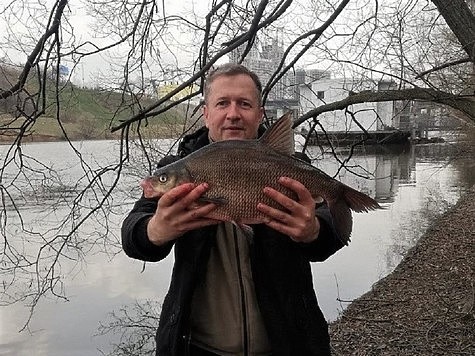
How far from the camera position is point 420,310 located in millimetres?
7734

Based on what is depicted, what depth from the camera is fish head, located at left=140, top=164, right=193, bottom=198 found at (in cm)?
210

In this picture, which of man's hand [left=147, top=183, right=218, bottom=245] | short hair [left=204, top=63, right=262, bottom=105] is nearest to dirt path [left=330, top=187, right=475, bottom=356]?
short hair [left=204, top=63, right=262, bottom=105]

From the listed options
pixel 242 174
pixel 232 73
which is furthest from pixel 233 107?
pixel 242 174

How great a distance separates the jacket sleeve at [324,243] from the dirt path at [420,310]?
4.50 meters

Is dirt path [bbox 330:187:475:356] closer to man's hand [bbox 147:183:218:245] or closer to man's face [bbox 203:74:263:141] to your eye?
man's face [bbox 203:74:263:141]

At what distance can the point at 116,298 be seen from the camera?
421 inches

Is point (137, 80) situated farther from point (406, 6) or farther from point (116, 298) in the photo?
point (116, 298)

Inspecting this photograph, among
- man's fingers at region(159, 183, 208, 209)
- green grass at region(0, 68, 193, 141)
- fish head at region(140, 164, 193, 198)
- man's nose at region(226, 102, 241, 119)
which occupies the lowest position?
man's fingers at region(159, 183, 208, 209)

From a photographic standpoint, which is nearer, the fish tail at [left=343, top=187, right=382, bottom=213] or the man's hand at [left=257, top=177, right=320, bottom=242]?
the man's hand at [left=257, top=177, right=320, bottom=242]

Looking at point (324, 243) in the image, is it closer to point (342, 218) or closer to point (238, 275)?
point (342, 218)

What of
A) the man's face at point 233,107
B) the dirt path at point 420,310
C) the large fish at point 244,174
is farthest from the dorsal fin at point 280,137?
the dirt path at point 420,310

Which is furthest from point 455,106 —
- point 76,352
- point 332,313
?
point 76,352

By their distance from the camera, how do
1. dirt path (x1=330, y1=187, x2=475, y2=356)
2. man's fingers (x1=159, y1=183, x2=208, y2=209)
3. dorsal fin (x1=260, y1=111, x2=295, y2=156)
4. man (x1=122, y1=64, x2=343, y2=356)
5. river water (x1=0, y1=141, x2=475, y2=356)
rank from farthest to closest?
river water (x1=0, y1=141, x2=475, y2=356), dirt path (x1=330, y1=187, x2=475, y2=356), dorsal fin (x1=260, y1=111, x2=295, y2=156), man (x1=122, y1=64, x2=343, y2=356), man's fingers (x1=159, y1=183, x2=208, y2=209)

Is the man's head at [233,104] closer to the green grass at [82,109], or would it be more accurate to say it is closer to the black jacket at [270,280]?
the black jacket at [270,280]
